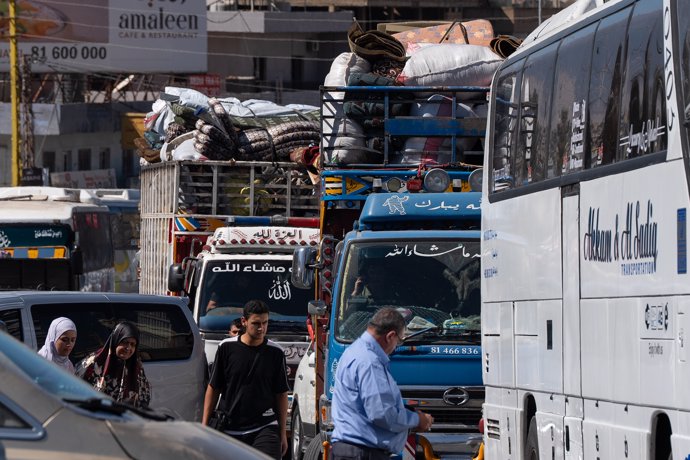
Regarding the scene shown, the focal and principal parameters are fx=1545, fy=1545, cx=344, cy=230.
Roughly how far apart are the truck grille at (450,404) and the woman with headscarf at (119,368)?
104 inches

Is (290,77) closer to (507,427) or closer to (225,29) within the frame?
(225,29)

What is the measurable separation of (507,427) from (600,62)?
314cm

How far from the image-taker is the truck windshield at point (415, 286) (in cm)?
1239

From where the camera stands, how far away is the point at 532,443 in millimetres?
10570

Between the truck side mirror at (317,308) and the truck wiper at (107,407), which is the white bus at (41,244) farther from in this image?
the truck wiper at (107,407)

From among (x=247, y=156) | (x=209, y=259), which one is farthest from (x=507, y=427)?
(x=247, y=156)

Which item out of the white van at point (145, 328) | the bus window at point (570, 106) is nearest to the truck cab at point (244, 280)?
the white van at point (145, 328)

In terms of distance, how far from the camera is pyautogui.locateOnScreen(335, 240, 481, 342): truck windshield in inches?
488

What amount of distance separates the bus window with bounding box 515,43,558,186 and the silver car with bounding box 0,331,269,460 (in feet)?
18.6

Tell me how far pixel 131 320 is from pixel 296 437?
3.84 metres

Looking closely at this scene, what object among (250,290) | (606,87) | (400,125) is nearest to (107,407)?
(606,87)

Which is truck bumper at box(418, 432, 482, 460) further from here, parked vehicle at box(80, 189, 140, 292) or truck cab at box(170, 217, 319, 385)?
parked vehicle at box(80, 189, 140, 292)

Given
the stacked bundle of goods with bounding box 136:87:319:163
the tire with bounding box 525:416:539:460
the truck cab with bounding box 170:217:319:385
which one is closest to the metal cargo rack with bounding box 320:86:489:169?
the truck cab with bounding box 170:217:319:385

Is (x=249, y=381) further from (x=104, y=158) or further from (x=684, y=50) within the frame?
(x=104, y=158)
